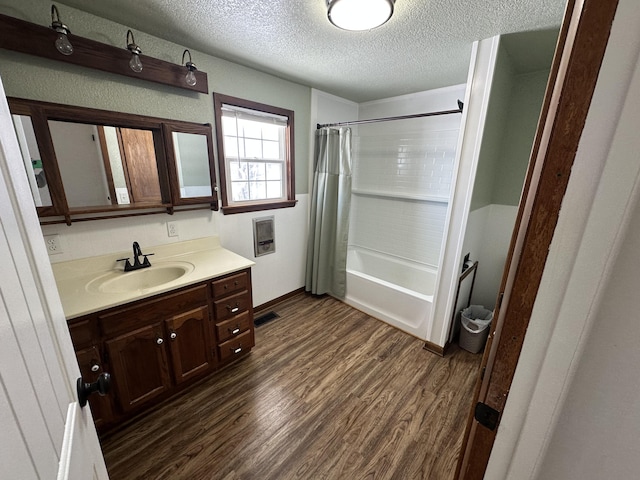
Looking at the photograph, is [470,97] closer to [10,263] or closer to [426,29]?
[426,29]

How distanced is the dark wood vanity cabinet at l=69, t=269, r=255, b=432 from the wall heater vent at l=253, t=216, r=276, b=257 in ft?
2.20

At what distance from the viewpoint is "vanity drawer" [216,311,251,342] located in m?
1.83

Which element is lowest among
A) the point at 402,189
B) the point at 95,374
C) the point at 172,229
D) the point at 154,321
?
the point at 95,374

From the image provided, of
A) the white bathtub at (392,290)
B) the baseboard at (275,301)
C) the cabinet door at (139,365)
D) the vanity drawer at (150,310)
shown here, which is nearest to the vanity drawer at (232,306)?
the vanity drawer at (150,310)

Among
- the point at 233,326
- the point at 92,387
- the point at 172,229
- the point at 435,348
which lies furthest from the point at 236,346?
the point at 435,348

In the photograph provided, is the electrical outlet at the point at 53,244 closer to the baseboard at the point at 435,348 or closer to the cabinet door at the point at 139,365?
the cabinet door at the point at 139,365

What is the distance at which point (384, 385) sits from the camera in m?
1.83

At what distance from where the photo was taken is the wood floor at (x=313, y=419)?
133cm

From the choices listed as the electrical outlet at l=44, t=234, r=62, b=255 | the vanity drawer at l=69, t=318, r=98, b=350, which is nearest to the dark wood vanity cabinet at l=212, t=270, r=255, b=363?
the vanity drawer at l=69, t=318, r=98, b=350

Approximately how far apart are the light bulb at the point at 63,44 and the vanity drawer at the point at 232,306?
1.58 meters

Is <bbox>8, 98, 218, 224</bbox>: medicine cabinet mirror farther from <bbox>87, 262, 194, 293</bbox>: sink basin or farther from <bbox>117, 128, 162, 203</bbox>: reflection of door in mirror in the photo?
<bbox>87, 262, 194, 293</bbox>: sink basin

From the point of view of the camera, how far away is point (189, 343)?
1.66 metres

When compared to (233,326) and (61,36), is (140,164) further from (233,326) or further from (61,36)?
(233,326)

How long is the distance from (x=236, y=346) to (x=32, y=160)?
1655 millimetres
